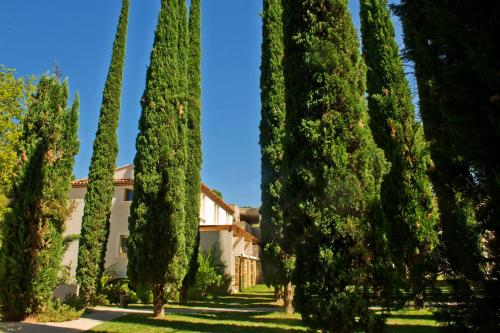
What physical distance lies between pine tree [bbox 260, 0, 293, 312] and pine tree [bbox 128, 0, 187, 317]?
335cm

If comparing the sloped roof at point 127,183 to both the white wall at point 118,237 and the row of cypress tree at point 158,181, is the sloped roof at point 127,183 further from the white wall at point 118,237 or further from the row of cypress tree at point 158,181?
the row of cypress tree at point 158,181

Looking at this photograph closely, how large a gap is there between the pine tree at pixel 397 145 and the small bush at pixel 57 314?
32.4ft

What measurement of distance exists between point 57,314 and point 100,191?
806 cm

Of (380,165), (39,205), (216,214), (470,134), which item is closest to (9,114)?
(39,205)

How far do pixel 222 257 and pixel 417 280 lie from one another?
2127 centimetres

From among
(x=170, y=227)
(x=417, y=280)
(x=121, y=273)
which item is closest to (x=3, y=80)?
(x=121, y=273)

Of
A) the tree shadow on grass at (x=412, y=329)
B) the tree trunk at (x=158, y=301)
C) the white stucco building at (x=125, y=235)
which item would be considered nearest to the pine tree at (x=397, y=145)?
the tree shadow on grass at (x=412, y=329)

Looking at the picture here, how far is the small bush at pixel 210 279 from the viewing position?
65.8 ft

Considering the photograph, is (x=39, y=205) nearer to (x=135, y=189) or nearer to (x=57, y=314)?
(x=135, y=189)

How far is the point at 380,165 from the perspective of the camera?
6332mm

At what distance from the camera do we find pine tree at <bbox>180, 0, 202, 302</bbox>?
17922 millimetres

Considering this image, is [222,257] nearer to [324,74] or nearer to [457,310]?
[324,74]

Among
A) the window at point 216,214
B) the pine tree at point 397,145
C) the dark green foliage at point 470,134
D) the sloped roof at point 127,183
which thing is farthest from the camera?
the window at point 216,214

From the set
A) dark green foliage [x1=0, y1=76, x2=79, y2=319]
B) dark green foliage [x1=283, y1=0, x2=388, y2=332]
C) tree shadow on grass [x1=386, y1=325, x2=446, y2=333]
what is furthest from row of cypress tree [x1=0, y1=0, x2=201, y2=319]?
tree shadow on grass [x1=386, y1=325, x2=446, y2=333]
